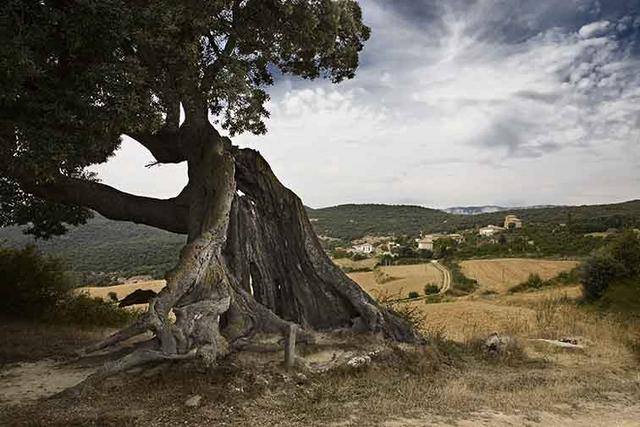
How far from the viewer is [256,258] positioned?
36.1 feet

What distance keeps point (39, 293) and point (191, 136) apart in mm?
8573

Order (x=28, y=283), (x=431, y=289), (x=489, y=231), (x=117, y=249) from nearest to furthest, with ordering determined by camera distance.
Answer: (x=28, y=283), (x=431, y=289), (x=117, y=249), (x=489, y=231)

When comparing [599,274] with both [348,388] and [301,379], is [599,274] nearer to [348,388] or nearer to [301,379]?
[348,388]

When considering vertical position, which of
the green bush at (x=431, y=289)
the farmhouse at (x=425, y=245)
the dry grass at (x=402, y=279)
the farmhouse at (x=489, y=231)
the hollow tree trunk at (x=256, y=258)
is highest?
the hollow tree trunk at (x=256, y=258)

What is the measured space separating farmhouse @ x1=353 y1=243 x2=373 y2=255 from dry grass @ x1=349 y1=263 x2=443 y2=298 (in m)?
21.2

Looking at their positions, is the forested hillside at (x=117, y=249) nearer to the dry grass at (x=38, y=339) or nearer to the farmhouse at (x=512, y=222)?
the dry grass at (x=38, y=339)

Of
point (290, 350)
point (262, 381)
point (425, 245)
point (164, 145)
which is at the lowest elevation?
point (425, 245)

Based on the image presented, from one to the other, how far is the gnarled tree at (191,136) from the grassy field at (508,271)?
115ft

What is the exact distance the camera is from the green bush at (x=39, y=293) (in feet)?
50.8

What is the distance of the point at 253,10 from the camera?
10.1m

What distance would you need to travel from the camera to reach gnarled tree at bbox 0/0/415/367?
736 cm

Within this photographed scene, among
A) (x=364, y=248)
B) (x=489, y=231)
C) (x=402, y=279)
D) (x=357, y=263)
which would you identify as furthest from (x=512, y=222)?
(x=402, y=279)

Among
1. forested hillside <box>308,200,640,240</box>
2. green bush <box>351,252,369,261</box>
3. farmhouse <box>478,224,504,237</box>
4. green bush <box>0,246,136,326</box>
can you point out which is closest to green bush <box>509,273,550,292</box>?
green bush <box>351,252,369,261</box>

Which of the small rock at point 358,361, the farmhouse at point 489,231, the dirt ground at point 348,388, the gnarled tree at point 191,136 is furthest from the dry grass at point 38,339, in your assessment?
the farmhouse at point 489,231
